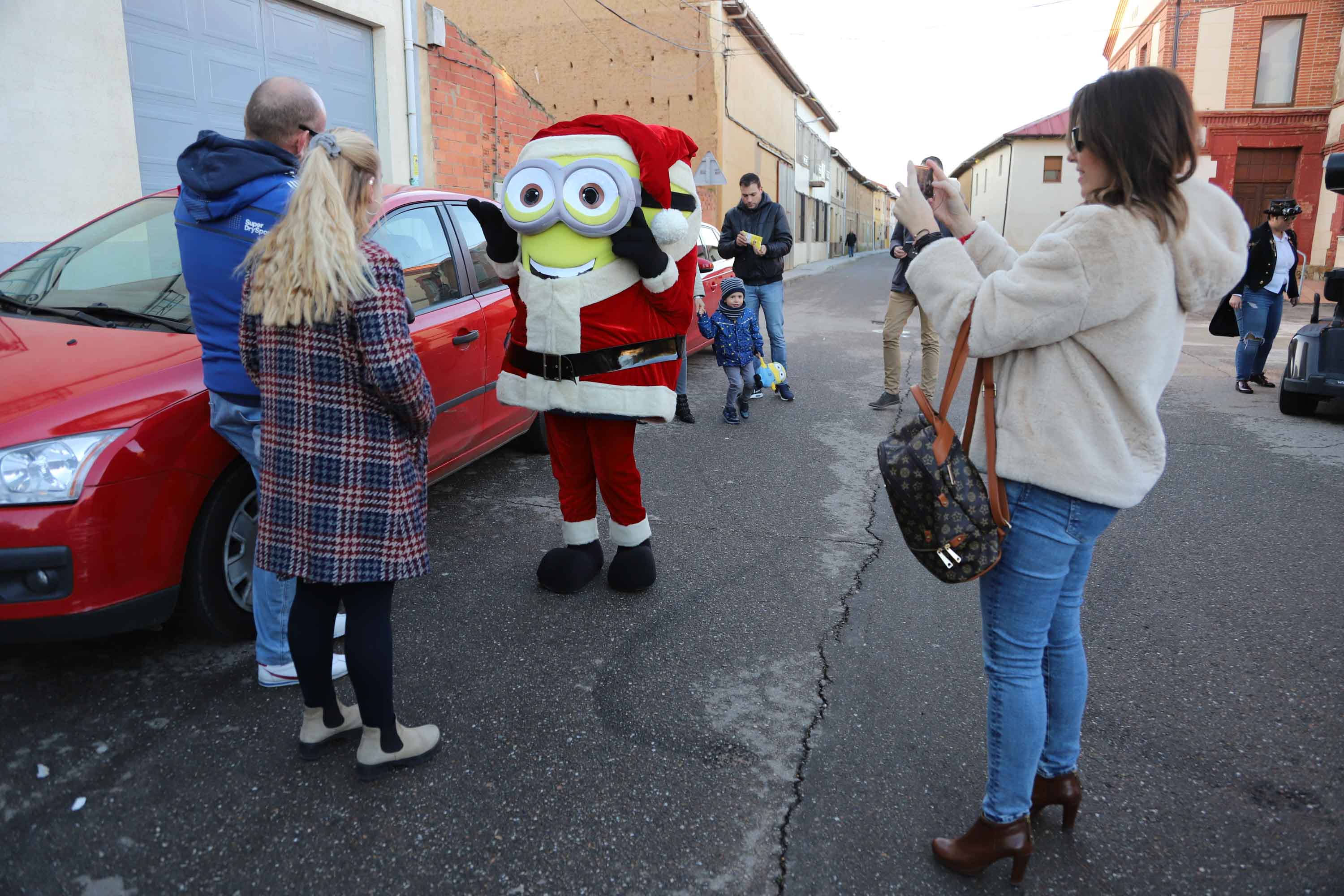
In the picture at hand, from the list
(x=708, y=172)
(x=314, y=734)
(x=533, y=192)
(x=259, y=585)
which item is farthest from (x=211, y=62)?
(x=708, y=172)

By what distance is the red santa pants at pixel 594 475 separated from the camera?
3576 millimetres

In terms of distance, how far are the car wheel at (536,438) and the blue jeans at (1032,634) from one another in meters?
3.86

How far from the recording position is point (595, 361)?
3.40m

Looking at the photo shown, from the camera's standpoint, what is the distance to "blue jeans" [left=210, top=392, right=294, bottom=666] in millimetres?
2605

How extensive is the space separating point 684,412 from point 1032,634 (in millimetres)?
5090

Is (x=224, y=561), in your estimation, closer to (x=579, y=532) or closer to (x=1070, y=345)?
(x=579, y=532)

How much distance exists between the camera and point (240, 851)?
2176 millimetres

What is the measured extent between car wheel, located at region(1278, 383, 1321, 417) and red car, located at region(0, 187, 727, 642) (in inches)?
276

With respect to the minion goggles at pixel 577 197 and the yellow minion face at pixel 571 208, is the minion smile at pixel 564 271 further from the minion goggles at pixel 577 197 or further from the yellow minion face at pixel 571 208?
the minion goggles at pixel 577 197

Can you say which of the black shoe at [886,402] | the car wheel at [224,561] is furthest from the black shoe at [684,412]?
the car wheel at [224,561]

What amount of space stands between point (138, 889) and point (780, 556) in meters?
2.79

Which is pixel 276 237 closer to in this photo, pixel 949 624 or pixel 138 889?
pixel 138 889

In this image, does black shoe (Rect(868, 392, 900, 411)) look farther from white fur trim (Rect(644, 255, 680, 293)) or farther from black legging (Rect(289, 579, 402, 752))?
black legging (Rect(289, 579, 402, 752))

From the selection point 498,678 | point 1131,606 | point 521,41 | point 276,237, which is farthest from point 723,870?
point 521,41
